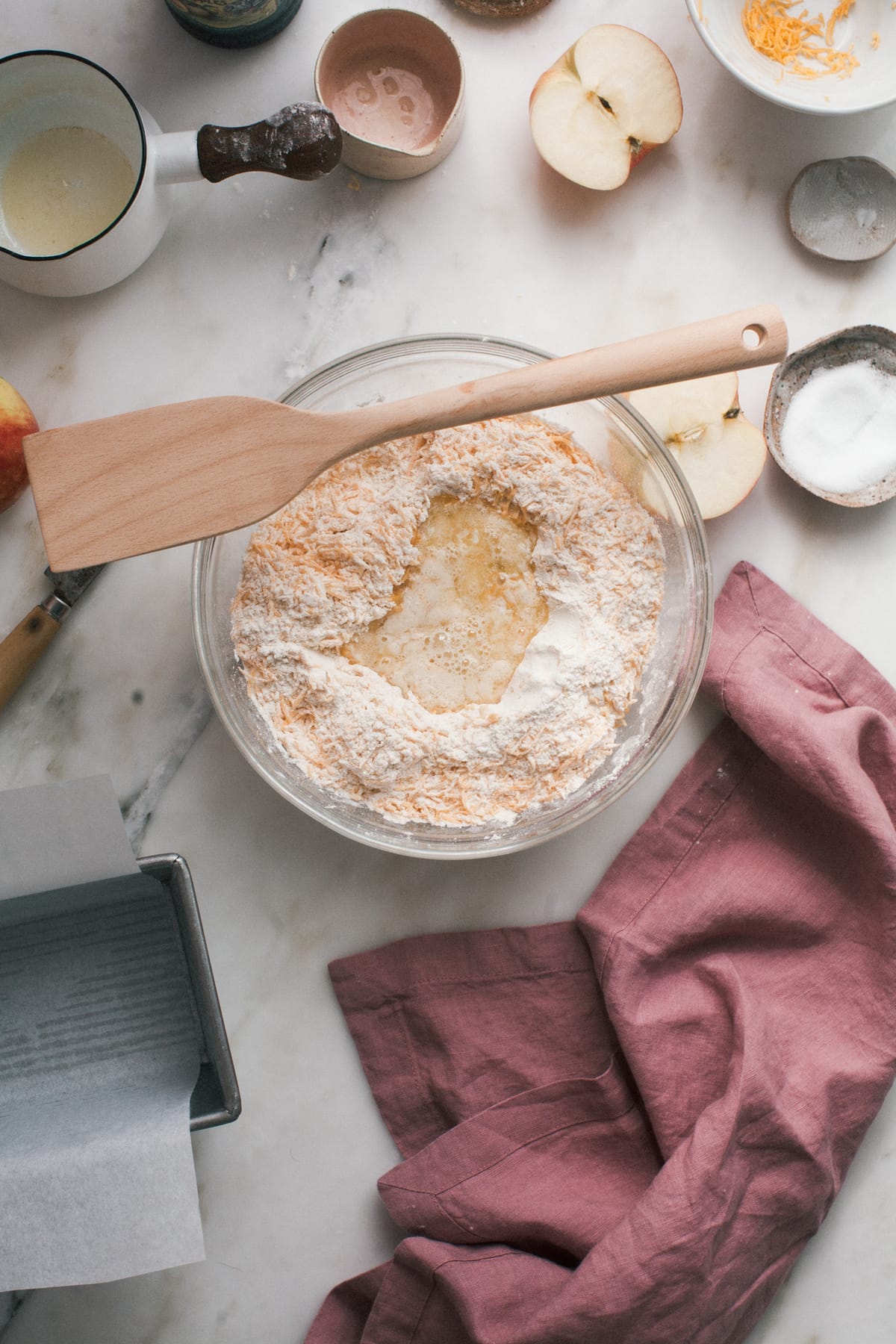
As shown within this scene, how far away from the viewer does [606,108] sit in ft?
3.90

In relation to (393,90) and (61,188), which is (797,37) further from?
(61,188)

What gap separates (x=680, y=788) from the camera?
4.05ft

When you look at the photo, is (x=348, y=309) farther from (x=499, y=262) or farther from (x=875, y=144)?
(x=875, y=144)

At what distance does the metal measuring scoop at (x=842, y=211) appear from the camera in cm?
124

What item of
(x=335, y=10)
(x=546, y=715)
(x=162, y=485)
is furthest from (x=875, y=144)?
(x=162, y=485)

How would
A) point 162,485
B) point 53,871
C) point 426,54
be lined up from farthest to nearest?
point 426,54, point 53,871, point 162,485

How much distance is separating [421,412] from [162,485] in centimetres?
27

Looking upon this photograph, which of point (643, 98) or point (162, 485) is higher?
point (643, 98)

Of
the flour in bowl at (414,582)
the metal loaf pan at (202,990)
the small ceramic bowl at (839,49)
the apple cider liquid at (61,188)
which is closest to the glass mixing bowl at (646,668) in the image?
the flour in bowl at (414,582)

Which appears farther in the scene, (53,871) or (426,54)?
(426,54)

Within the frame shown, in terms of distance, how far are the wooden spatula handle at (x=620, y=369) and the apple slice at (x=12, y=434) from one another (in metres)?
0.48

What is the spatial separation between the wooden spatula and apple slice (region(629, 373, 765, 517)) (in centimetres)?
21

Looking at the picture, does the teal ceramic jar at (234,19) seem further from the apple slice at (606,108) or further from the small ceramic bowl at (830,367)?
the small ceramic bowl at (830,367)

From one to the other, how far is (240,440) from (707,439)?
0.57 m
